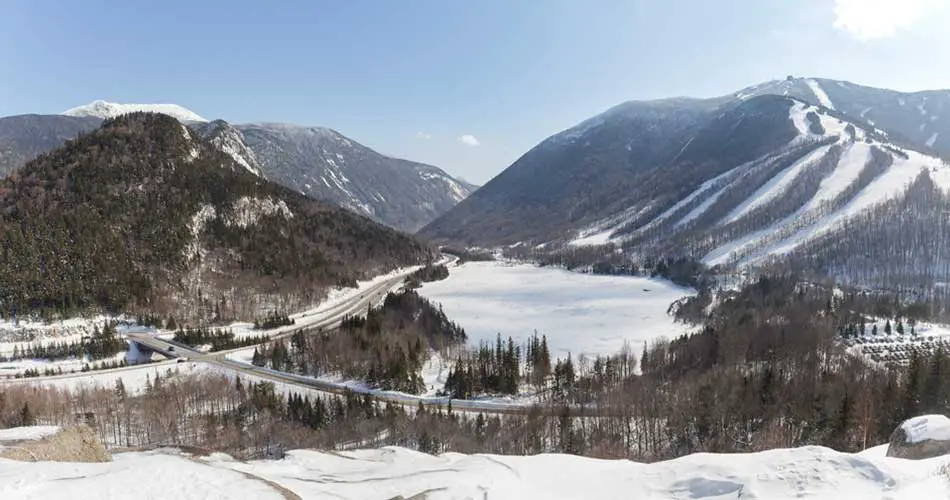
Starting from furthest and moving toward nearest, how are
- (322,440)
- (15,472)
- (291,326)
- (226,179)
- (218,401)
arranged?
1. (226,179)
2. (291,326)
3. (218,401)
4. (322,440)
5. (15,472)

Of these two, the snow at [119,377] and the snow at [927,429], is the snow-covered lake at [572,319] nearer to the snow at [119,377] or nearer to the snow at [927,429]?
the snow at [119,377]

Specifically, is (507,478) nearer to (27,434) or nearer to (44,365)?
(27,434)

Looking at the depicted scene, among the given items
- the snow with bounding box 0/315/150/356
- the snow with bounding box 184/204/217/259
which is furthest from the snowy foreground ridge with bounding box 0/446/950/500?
the snow with bounding box 184/204/217/259

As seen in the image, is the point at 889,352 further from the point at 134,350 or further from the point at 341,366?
the point at 134,350

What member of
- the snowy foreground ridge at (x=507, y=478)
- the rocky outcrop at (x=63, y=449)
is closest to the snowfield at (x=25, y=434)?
the rocky outcrop at (x=63, y=449)

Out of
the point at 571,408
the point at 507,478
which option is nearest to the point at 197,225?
the point at 571,408

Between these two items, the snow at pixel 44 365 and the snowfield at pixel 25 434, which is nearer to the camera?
the snowfield at pixel 25 434

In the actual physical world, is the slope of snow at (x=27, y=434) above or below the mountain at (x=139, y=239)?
below

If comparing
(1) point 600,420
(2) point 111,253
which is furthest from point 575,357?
(2) point 111,253
